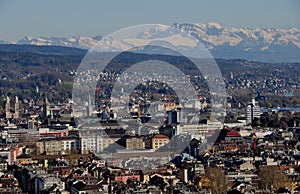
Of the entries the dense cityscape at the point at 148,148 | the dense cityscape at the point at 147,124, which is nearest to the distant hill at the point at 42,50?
the dense cityscape at the point at 147,124

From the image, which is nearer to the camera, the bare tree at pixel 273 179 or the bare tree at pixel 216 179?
the bare tree at pixel 216 179

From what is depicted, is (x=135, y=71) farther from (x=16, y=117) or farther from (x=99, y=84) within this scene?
(x=16, y=117)

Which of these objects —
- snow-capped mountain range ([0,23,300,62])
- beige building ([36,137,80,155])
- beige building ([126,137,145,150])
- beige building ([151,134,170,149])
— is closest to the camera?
beige building ([126,137,145,150])

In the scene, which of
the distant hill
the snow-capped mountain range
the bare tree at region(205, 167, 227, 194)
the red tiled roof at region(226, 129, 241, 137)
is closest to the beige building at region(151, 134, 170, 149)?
the red tiled roof at region(226, 129, 241, 137)

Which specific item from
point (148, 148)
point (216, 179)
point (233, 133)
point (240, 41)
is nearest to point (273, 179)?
point (216, 179)

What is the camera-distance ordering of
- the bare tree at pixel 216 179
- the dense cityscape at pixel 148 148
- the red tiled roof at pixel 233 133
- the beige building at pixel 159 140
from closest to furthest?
the bare tree at pixel 216 179 < the dense cityscape at pixel 148 148 < the beige building at pixel 159 140 < the red tiled roof at pixel 233 133

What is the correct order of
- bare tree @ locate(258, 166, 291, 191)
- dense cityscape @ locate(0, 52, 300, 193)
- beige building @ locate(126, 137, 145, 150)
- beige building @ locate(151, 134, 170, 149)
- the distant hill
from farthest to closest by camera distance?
1. the distant hill
2. beige building @ locate(151, 134, 170, 149)
3. beige building @ locate(126, 137, 145, 150)
4. dense cityscape @ locate(0, 52, 300, 193)
5. bare tree @ locate(258, 166, 291, 191)

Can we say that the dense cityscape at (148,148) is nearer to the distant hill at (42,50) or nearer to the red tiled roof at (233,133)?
the red tiled roof at (233,133)

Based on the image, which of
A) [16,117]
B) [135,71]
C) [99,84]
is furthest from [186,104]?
[135,71]

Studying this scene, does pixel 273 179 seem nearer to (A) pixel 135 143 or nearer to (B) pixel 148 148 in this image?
(B) pixel 148 148

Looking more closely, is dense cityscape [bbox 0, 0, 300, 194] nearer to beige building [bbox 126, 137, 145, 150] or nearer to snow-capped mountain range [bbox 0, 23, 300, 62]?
beige building [bbox 126, 137, 145, 150]
